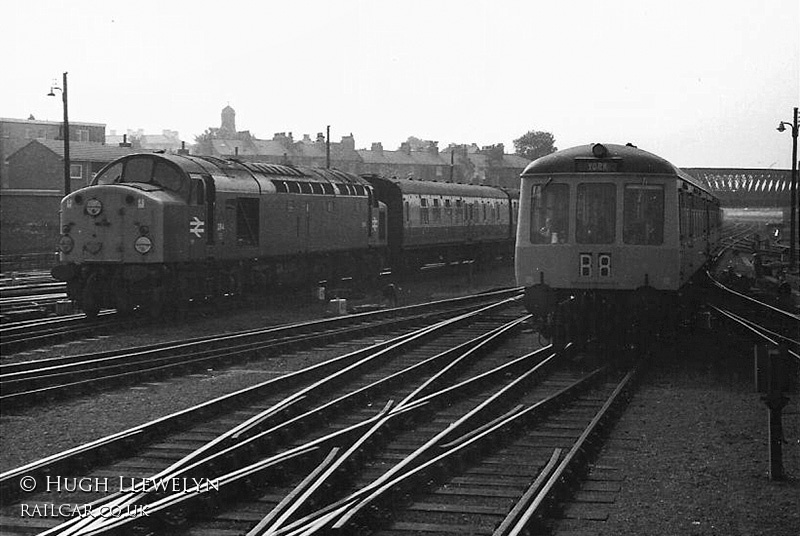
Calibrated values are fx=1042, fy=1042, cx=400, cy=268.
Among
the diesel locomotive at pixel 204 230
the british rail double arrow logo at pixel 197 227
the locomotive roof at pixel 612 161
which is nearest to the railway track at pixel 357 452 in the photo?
the locomotive roof at pixel 612 161

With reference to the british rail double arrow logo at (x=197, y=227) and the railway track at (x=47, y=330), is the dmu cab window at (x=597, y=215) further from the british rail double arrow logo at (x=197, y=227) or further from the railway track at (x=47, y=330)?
the railway track at (x=47, y=330)

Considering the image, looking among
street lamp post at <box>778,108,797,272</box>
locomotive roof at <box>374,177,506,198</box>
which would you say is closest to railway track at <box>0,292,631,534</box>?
locomotive roof at <box>374,177,506,198</box>

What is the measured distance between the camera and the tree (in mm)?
136750

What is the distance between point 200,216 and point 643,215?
366 inches

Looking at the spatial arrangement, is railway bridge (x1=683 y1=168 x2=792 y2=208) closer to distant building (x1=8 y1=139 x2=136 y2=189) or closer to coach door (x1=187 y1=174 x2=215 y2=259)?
distant building (x1=8 y1=139 x2=136 y2=189)

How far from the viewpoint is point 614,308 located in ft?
49.6

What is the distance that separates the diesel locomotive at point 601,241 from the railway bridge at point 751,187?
1710 inches

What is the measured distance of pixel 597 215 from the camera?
14992mm

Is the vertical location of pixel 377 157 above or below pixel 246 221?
above

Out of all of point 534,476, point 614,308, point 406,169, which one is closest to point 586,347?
point 614,308

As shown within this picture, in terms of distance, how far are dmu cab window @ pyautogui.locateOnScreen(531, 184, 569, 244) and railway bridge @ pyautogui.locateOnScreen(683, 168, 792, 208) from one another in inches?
1718

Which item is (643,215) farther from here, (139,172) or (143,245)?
(139,172)

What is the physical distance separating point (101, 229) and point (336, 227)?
8.49m

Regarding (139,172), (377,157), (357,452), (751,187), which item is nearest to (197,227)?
(139,172)
